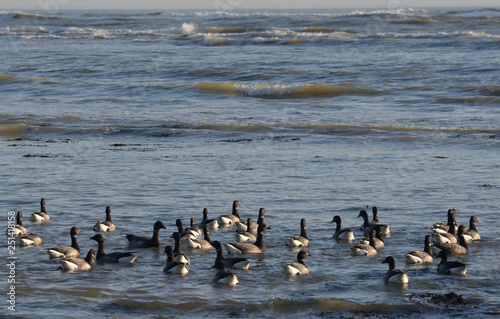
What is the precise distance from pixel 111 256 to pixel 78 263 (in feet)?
2.02

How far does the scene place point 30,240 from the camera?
14.4 metres

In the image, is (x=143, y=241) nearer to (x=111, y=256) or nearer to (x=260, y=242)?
(x=111, y=256)

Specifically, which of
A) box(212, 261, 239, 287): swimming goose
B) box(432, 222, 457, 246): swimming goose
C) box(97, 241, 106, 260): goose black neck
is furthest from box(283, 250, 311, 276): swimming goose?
box(97, 241, 106, 260): goose black neck

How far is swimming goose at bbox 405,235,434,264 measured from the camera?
523 inches

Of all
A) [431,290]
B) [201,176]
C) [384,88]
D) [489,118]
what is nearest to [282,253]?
[431,290]

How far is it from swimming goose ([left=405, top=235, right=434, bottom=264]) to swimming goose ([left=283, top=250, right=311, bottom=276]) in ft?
6.03

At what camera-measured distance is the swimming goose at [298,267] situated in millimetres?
12609

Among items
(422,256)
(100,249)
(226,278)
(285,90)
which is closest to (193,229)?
(100,249)

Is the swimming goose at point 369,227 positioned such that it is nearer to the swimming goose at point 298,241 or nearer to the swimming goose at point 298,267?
the swimming goose at point 298,241

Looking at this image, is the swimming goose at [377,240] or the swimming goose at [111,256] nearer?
the swimming goose at [111,256]

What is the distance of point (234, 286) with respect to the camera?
1223 centimetres

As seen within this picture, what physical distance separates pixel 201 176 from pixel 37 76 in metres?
28.8

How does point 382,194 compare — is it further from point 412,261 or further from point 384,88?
point 384,88

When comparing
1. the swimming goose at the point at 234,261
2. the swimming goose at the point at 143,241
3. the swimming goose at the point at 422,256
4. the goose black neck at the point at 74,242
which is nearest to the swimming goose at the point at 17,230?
the goose black neck at the point at 74,242
